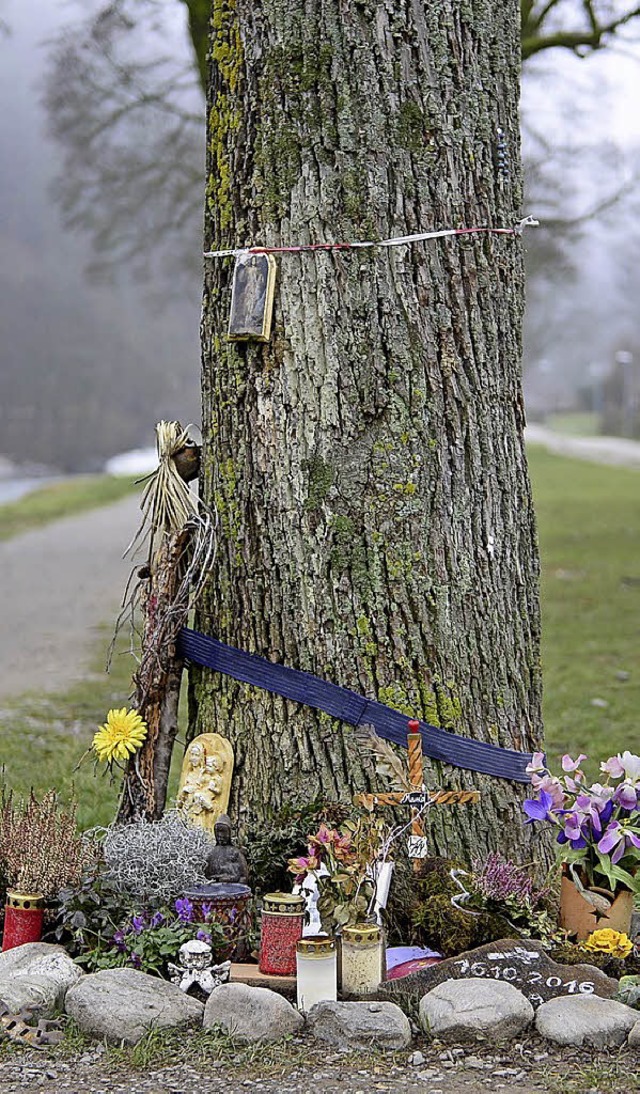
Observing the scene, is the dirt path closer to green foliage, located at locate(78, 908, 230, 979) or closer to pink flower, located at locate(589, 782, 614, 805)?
green foliage, located at locate(78, 908, 230, 979)

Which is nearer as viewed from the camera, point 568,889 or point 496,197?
point 568,889

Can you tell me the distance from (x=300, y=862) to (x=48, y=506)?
20.6 m

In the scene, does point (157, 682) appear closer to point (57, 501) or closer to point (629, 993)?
point (629, 993)

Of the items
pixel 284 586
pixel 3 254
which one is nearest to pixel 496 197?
pixel 284 586

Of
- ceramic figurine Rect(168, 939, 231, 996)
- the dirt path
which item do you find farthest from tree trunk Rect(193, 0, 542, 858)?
the dirt path

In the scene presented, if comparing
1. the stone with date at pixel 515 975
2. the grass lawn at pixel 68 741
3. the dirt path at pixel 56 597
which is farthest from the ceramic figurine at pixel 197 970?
the dirt path at pixel 56 597

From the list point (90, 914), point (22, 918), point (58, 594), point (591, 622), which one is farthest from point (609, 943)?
point (58, 594)

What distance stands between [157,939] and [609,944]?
1149 mm

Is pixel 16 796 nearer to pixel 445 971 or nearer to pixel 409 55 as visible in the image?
pixel 445 971

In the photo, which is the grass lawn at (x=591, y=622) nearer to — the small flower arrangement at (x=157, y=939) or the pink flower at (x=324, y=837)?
the pink flower at (x=324, y=837)

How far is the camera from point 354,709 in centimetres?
333

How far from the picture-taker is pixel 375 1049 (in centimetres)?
268

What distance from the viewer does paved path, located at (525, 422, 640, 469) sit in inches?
1345

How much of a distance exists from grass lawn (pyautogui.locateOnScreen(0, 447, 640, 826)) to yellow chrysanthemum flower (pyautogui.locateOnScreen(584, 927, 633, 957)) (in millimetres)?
1780
